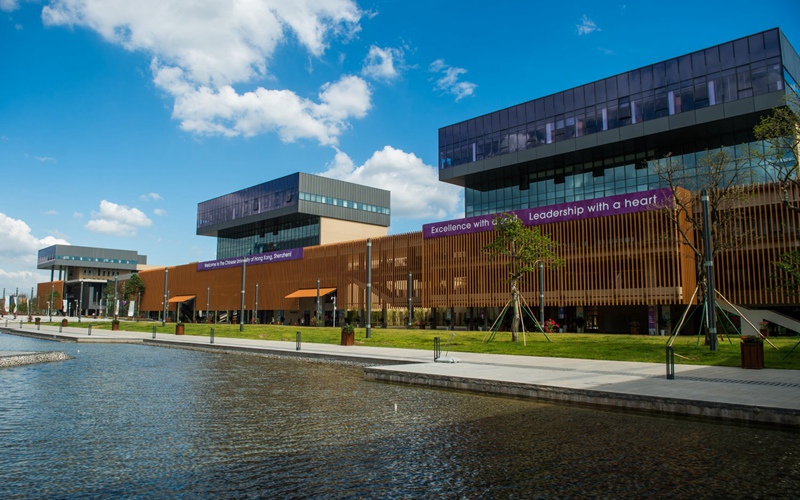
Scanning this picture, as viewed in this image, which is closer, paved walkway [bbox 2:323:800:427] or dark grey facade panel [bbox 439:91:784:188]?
paved walkway [bbox 2:323:800:427]

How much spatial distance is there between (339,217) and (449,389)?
75065 mm

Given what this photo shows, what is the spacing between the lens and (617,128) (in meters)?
54.0

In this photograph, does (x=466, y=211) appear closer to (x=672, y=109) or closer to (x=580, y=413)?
(x=672, y=109)

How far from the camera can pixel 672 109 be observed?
5106 cm

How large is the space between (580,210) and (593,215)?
1.15 meters

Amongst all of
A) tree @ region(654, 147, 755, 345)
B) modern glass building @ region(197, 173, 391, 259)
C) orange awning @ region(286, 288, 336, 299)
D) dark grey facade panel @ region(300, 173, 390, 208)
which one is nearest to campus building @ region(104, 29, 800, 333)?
orange awning @ region(286, 288, 336, 299)

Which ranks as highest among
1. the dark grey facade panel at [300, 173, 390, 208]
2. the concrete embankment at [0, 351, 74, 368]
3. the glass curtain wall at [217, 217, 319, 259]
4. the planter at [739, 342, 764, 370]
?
the dark grey facade panel at [300, 173, 390, 208]

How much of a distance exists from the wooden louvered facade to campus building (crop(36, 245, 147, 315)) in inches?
3838

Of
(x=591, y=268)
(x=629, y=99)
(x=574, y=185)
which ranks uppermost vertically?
(x=629, y=99)

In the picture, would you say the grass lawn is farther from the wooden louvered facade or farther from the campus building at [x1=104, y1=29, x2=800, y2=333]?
the wooden louvered facade

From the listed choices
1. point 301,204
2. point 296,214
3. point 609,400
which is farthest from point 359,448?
point 296,214

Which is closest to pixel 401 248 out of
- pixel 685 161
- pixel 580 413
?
pixel 685 161

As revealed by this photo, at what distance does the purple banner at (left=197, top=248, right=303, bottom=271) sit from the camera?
7662 cm

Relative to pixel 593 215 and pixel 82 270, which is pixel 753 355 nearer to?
pixel 593 215
